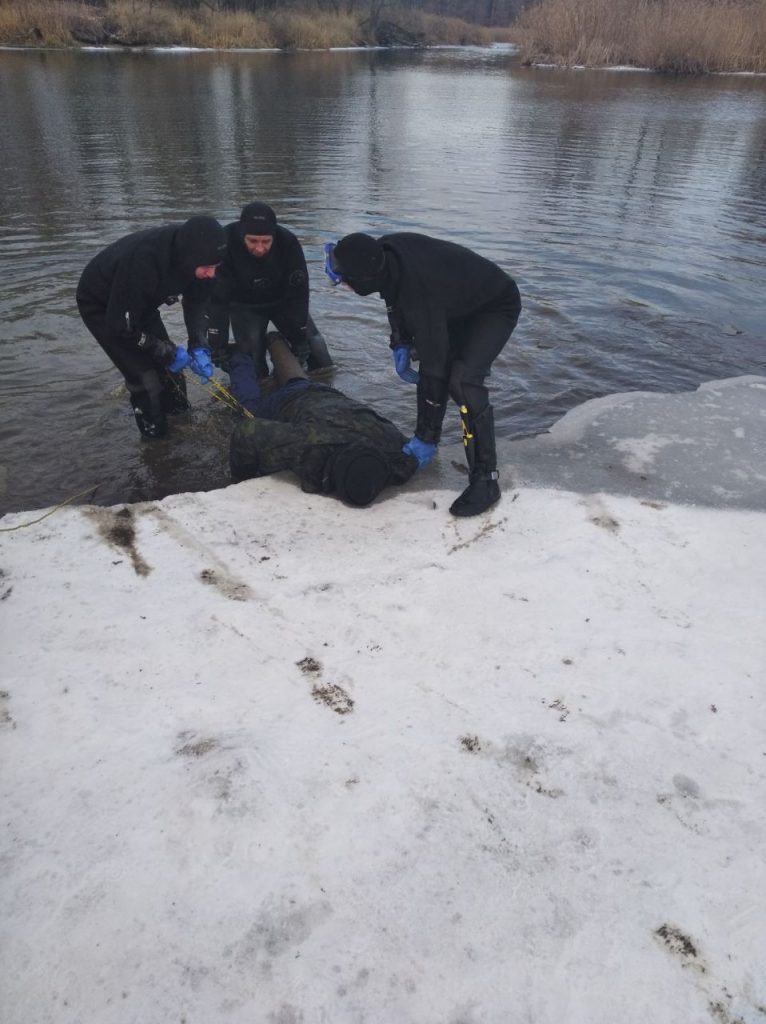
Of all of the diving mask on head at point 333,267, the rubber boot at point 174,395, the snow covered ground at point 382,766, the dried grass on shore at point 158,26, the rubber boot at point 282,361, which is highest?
the dried grass on shore at point 158,26

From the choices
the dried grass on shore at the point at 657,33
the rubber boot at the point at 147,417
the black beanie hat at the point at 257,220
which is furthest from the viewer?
the dried grass on shore at the point at 657,33

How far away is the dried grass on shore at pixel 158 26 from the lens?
3156 cm

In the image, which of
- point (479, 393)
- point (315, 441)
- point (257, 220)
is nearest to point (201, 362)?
point (257, 220)

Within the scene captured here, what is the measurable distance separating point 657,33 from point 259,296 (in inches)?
1324

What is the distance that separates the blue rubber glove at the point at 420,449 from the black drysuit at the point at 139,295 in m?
1.75

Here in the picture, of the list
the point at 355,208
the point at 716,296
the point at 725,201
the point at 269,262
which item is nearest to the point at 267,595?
the point at 269,262

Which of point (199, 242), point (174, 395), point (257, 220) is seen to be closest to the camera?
point (199, 242)

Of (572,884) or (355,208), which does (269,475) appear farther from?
(355,208)

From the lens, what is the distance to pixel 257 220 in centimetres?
475

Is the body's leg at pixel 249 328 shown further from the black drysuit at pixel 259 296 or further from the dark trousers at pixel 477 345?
the dark trousers at pixel 477 345

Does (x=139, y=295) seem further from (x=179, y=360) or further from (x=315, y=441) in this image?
(x=315, y=441)

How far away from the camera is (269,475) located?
424 centimetres

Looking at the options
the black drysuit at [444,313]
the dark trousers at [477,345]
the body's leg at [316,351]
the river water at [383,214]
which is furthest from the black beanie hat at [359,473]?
the body's leg at [316,351]

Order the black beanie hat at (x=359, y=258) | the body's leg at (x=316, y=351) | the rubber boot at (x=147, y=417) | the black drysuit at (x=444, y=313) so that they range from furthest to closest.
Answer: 1. the body's leg at (x=316, y=351)
2. the rubber boot at (x=147, y=417)
3. the black drysuit at (x=444, y=313)
4. the black beanie hat at (x=359, y=258)
